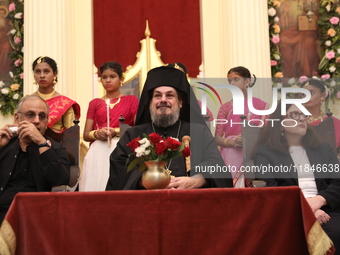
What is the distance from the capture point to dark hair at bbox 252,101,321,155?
4.96 metres

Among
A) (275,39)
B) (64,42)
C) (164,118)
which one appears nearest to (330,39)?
(275,39)

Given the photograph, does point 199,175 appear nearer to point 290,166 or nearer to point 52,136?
point 290,166

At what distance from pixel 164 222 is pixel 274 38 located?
5979 millimetres

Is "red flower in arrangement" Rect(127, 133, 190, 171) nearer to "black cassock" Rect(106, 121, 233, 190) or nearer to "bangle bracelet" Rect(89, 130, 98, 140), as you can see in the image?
"black cassock" Rect(106, 121, 233, 190)

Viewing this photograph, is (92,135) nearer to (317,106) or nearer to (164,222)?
(317,106)

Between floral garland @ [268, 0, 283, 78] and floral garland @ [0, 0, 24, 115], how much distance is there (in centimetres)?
369

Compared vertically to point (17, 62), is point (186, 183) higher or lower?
lower

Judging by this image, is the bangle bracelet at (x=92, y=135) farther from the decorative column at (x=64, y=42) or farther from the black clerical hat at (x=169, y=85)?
the decorative column at (x=64, y=42)

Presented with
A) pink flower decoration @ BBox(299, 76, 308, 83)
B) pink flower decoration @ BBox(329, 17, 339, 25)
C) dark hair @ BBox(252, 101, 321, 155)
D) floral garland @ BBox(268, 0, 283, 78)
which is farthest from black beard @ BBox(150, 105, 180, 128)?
pink flower decoration @ BBox(329, 17, 339, 25)

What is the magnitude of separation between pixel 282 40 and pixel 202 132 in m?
4.43

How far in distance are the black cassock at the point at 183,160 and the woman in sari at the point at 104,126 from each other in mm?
938

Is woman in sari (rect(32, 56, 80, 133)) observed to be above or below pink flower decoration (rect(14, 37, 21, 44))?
below

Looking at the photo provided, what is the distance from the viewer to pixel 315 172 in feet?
16.7

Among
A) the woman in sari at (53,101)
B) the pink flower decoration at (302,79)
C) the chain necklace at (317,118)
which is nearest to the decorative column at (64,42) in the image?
the woman in sari at (53,101)
